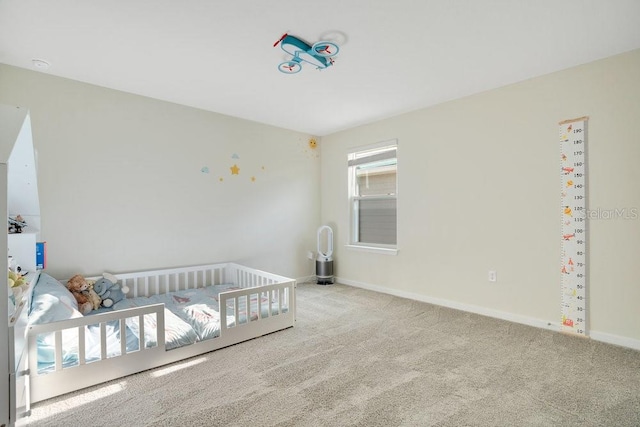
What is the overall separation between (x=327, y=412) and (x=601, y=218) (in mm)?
2541

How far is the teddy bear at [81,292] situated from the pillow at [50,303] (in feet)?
0.41

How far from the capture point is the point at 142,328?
6.94ft

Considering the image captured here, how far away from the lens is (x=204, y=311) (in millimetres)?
2750

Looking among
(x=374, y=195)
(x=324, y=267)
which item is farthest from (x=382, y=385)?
(x=374, y=195)

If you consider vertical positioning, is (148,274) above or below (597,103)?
below

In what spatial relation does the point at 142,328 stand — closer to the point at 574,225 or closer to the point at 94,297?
the point at 94,297

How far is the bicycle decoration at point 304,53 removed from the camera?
2.22 meters

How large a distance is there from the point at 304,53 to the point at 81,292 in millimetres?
2637

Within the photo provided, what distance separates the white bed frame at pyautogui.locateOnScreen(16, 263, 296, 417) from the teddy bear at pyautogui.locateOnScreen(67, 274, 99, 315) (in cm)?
35

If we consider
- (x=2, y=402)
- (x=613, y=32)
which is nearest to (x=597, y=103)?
(x=613, y=32)

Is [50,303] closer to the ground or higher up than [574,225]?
closer to the ground

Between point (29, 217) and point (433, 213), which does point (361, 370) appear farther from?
point (29, 217)

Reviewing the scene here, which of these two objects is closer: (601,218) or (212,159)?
(601,218)

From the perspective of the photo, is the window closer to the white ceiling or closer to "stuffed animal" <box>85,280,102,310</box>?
the white ceiling
